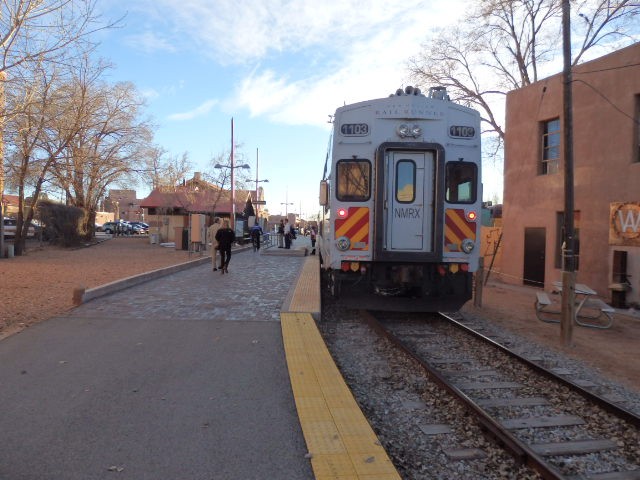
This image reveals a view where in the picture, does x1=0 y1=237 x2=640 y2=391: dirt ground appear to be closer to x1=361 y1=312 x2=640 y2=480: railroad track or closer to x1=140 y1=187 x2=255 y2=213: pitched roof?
x1=361 y1=312 x2=640 y2=480: railroad track

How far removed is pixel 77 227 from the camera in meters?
28.4

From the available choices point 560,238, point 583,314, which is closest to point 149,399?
point 583,314

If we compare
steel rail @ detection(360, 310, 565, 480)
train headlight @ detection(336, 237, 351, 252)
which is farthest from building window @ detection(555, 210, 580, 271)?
steel rail @ detection(360, 310, 565, 480)

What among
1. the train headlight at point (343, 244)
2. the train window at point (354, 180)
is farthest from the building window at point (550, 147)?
the train headlight at point (343, 244)

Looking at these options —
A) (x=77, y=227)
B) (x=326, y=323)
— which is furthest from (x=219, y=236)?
(x=77, y=227)

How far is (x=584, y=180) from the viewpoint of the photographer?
535 inches

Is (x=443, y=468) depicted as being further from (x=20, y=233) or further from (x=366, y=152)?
(x=20, y=233)

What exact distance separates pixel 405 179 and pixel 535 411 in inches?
165

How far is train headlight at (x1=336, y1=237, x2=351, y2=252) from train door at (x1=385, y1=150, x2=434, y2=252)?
0.65 metres

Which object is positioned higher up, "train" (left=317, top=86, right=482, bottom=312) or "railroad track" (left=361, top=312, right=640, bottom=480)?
"train" (left=317, top=86, right=482, bottom=312)

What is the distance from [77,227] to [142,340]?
80.9 ft

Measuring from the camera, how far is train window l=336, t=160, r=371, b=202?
8.13 m

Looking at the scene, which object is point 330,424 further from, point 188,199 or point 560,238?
point 188,199

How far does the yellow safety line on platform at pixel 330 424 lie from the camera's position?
3.31 meters
